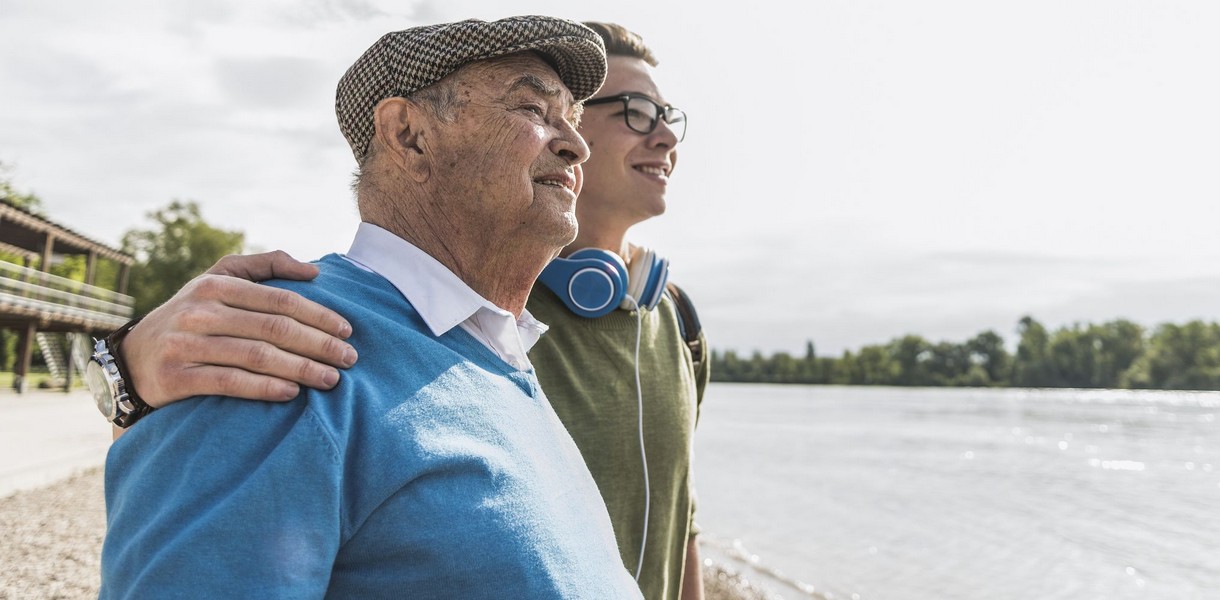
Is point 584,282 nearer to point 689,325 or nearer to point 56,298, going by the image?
point 689,325

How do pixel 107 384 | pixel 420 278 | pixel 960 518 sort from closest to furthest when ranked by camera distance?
pixel 107 384
pixel 420 278
pixel 960 518

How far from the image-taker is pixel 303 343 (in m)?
1.04

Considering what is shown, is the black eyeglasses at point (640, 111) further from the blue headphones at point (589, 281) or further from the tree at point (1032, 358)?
the tree at point (1032, 358)

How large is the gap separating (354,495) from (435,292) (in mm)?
429

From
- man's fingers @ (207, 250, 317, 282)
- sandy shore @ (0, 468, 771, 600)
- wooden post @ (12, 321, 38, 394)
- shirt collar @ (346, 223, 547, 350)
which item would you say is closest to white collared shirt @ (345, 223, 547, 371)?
shirt collar @ (346, 223, 547, 350)

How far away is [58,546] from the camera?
5.53 metres

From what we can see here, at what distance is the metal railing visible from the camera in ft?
63.2

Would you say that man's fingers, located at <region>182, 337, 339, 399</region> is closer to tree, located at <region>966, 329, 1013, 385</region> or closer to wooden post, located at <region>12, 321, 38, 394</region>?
wooden post, located at <region>12, 321, 38, 394</region>

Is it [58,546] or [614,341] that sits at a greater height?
[614,341]

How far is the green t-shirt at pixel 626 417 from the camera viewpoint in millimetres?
2018

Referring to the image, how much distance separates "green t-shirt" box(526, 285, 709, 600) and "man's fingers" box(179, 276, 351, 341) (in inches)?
37.1

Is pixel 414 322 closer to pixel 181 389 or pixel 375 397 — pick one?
pixel 375 397

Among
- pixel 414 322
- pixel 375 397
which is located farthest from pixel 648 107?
pixel 375 397

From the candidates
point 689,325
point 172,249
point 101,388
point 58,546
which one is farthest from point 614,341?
point 172,249
